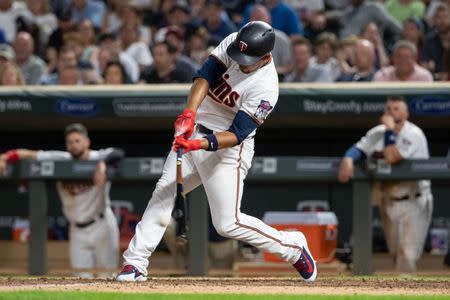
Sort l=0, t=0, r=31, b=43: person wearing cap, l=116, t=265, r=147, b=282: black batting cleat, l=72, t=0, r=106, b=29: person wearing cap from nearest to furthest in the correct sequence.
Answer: l=116, t=265, r=147, b=282: black batting cleat, l=0, t=0, r=31, b=43: person wearing cap, l=72, t=0, r=106, b=29: person wearing cap

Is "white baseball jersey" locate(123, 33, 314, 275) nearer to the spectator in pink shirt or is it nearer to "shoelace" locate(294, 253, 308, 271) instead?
"shoelace" locate(294, 253, 308, 271)

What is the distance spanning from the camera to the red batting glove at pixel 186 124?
6.68 meters

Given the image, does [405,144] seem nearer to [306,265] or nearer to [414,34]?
[414,34]

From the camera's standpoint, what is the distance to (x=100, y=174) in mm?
9836

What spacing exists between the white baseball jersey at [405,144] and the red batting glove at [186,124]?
318cm

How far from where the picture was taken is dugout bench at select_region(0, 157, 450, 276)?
948cm

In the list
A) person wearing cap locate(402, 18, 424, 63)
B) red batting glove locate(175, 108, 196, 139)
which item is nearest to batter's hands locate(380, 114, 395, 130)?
person wearing cap locate(402, 18, 424, 63)

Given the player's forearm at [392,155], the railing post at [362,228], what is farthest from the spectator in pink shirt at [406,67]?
the railing post at [362,228]

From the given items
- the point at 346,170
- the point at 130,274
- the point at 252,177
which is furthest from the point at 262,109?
the point at 252,177

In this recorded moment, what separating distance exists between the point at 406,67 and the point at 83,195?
3087mm

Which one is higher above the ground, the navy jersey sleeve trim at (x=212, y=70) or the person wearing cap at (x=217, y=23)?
the person wearing cap at (x=217, y=23)

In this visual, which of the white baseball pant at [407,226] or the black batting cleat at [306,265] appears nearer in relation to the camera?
the black batting cleat at [306,265]

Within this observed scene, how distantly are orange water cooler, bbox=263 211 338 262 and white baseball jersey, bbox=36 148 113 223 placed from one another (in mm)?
1478

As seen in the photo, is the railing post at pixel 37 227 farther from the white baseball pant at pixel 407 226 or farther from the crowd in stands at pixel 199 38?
the white baseball pant at pixel 407 226
